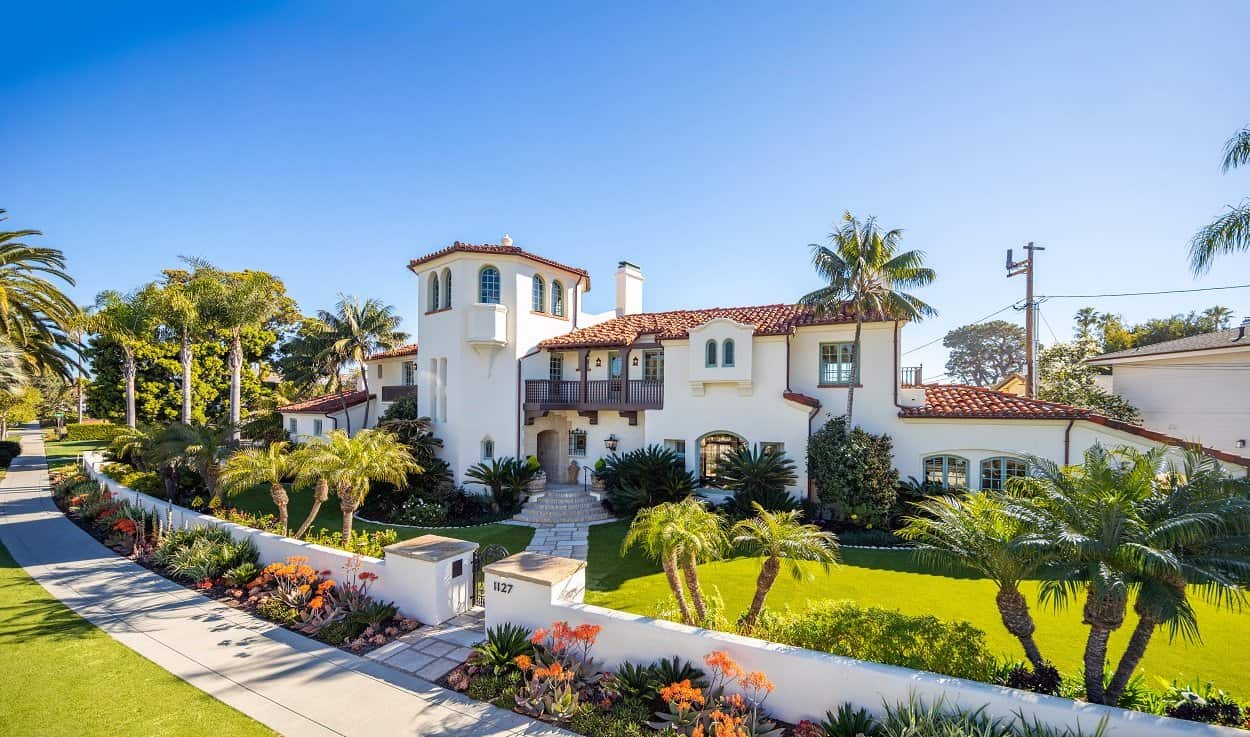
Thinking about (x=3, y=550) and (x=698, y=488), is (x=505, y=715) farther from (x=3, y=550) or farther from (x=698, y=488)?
(x=3, y=550)

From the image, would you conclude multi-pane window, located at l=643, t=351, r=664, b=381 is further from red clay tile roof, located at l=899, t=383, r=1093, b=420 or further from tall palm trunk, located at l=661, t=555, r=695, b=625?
tall palm trunk, located at l=661, t=555, r=695, b=625

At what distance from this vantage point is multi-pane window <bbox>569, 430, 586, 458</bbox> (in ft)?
68.7

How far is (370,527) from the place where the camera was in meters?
16.5

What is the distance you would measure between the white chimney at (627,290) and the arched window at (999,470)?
15067mm

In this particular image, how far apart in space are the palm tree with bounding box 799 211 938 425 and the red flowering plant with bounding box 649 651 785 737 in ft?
39.4

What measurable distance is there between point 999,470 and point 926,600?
821 cm

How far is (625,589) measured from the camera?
10.4 m

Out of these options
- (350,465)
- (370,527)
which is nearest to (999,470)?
(350,465)

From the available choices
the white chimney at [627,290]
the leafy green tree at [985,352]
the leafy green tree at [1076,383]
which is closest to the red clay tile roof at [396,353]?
the white chimney at [627,290]

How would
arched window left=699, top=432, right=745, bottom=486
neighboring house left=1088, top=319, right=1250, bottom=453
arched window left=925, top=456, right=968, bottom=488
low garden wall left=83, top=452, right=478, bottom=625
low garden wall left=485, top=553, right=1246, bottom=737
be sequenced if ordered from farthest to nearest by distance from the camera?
arched window left=699, top=432, right=745, bottom=486 < neighboring house left=1088, top=319, right=1250, bottom=453 < arched window left=925, top=456, right=968, bottom=488 < low garden wall left=83, top=452, right=478, bottom=625 < low garden wall left=485, top=553, right=1246, bottom=737

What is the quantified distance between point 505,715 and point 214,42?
51.6ft

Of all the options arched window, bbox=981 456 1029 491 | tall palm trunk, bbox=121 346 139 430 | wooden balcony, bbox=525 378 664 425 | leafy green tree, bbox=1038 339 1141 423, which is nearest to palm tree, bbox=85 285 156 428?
tall palm trunk, bbox=121 346 139 430

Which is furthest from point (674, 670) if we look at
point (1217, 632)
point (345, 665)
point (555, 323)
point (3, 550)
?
point (3, 550)

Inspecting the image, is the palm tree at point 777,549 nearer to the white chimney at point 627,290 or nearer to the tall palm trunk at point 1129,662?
the tall palm trunk at point 1129,662
